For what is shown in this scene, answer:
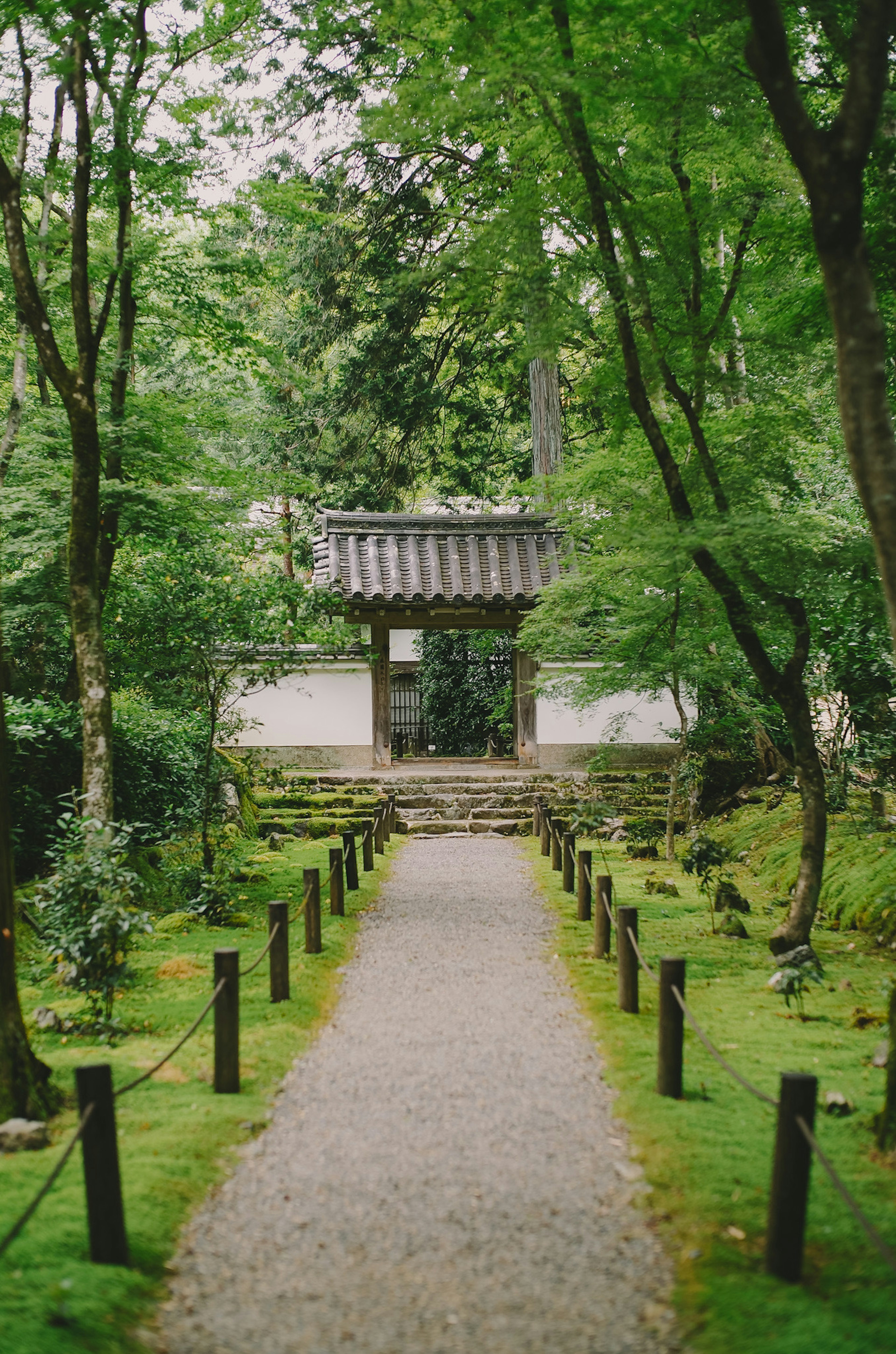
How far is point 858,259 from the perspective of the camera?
3793 millimetres

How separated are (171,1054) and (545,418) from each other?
50.0 ft

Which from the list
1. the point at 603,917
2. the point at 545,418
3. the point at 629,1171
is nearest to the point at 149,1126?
the point at 629,1171

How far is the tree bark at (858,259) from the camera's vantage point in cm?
363

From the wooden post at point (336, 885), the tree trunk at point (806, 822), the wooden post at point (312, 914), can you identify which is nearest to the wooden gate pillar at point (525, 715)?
the wooden post at point (336, 885)

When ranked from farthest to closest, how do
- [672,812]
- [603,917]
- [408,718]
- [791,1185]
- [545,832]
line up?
[408,718] → [545,832] → [672,812] → [603,917] → [791,1185]

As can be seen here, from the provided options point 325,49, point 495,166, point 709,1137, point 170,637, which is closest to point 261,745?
point 170,637

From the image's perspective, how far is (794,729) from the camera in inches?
277

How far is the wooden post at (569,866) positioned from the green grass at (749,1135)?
5.91 feet

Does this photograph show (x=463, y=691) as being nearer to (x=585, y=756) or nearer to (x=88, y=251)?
(x=585, y=756)

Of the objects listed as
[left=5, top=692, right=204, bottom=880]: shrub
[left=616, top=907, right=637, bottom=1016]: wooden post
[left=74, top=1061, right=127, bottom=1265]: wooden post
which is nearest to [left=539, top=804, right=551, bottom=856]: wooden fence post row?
[left=5, top=692, right=204, bottom=880]: shrub

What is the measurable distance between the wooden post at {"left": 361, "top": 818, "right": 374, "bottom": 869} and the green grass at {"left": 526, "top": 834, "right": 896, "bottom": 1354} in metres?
3.43

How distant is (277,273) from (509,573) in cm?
680

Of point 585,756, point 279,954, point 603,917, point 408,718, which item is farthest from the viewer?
point 408,718

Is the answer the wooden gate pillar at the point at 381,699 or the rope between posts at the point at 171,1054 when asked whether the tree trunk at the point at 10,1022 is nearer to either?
the rope between posts at the point at 171,1054
